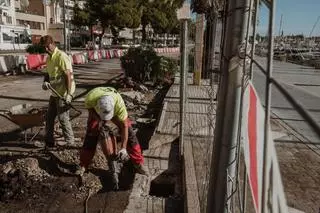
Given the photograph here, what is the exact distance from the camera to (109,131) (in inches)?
219

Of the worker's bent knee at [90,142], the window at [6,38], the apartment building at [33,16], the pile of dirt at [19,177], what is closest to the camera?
the pile of dirt at [19,177]

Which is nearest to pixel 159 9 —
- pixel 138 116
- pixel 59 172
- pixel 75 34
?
pixel 75 34

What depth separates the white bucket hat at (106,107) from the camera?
4949mm

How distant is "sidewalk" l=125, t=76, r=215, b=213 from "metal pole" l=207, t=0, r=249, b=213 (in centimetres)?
159

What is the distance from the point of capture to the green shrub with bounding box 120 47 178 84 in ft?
55.1

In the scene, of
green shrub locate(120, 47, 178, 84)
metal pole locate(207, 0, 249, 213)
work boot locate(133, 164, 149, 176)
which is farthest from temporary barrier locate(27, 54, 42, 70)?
metal pole locate(207, 0, 249, 213)

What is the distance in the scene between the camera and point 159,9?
63.4m

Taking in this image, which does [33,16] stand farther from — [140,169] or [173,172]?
[140,169]

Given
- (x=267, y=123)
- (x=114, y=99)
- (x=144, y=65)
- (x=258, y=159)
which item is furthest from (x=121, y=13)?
(x=267, y=123)

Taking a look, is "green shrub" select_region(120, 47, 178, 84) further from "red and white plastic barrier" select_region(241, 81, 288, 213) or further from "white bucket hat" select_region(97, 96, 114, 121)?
"red and white plastic barrier" select_region(241, 81, 288, 213)

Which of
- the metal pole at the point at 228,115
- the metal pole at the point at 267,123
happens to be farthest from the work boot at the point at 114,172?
the metal pole at the point at 267,123

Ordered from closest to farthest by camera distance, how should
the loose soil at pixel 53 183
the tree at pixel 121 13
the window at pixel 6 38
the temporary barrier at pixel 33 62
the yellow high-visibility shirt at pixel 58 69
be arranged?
the loose soil at pixel 53 183 < the yellow high-visibility shirt at pixel 58 69 < the temporary barrier at pixel 33 62 < the tree at pixel 121 13 < the window at pixel 6 38

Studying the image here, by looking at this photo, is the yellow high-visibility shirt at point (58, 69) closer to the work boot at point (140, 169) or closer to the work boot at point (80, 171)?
the work boot at point (80, 171)

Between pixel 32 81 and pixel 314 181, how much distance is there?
15.0 metres
